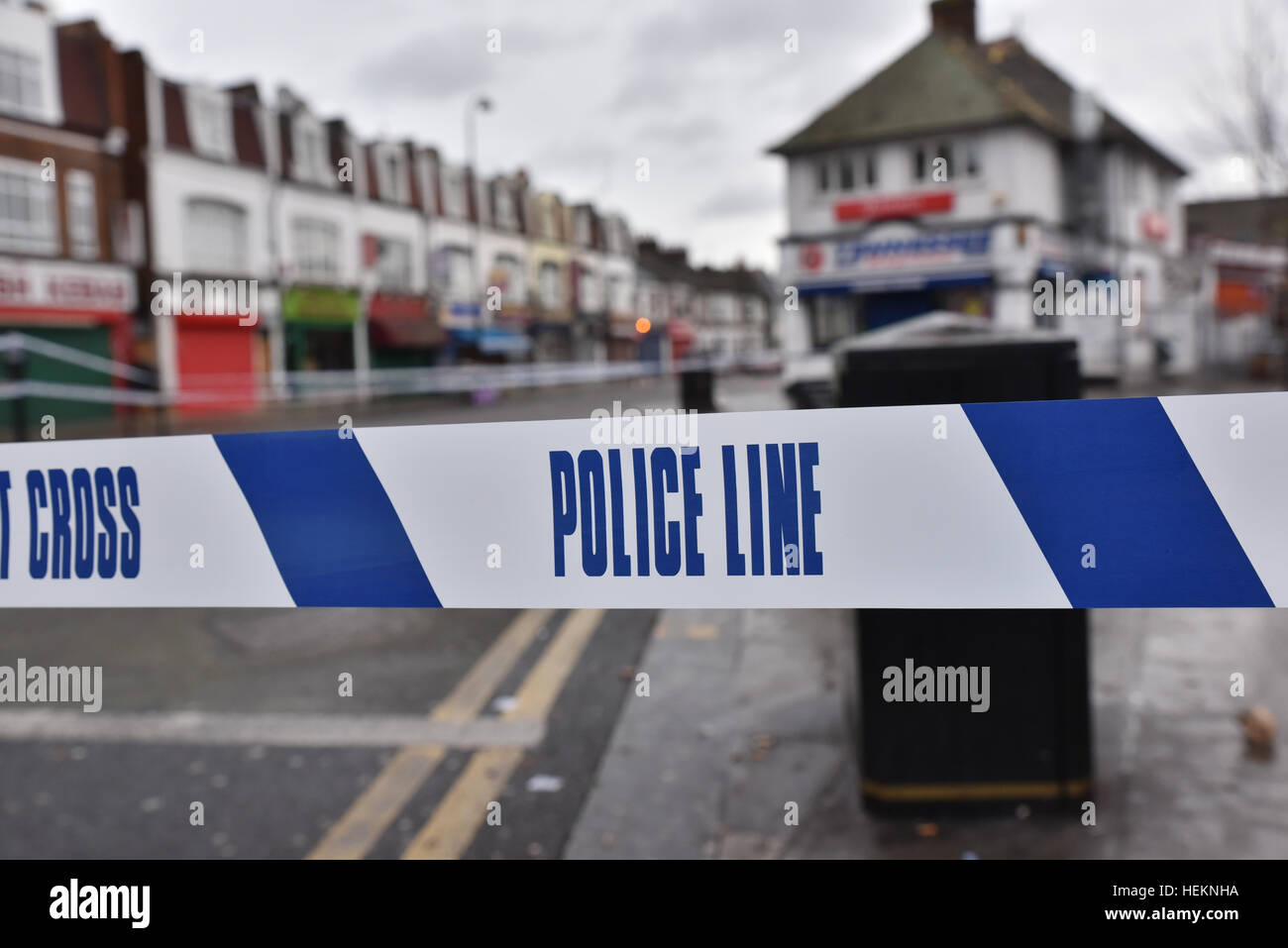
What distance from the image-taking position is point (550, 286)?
51.9 metres

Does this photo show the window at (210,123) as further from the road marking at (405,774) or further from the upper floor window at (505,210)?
the road marking at (405,774)

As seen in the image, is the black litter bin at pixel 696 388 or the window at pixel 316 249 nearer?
the black litter bin at pixel 696 388

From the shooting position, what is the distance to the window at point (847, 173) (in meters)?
34.6

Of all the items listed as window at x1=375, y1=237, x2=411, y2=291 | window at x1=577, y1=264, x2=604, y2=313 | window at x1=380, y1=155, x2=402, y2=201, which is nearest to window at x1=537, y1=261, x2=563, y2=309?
window at x1=577, y1=264, x2=604, y2=313

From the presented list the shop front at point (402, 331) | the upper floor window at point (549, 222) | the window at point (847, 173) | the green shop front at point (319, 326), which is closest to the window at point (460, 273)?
the shop front at point (402, 331)

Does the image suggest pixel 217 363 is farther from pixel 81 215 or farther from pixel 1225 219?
pixel 1225 219

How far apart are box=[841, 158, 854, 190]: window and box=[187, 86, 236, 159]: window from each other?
62.7 ft

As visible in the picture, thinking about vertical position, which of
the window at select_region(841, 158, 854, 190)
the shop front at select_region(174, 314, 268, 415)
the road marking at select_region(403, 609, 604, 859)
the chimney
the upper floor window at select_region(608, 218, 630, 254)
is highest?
the chimney

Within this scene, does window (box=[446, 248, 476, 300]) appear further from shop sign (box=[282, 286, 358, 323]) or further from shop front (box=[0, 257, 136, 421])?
shop front (box=[0, 257, 136, 421])

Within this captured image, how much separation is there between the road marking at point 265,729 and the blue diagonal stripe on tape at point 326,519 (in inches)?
119

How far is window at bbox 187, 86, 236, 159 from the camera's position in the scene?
1212 inches

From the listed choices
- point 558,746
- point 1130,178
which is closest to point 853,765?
point 558,746
